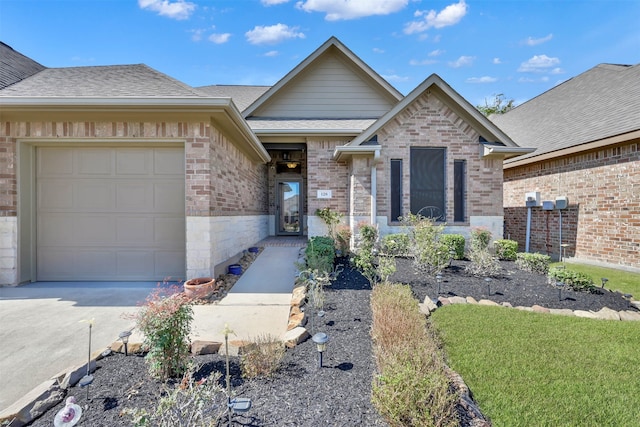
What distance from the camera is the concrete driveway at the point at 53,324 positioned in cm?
283

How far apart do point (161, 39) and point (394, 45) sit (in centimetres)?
857

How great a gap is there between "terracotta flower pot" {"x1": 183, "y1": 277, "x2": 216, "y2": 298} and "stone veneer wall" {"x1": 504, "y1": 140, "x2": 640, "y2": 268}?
10177mm

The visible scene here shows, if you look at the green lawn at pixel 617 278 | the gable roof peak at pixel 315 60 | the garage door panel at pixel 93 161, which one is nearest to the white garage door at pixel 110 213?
the garage door panel at pixel 93 161

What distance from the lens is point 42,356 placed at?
10.2 feet

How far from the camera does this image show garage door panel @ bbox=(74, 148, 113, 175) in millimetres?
5844

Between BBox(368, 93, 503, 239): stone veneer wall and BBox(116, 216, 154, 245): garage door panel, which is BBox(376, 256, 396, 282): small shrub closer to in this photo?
BBox(368, 93, 503, 239): stone veneer wall

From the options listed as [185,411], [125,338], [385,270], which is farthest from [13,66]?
[385,270]

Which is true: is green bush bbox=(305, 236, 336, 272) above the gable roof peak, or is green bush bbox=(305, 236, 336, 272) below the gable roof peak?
below

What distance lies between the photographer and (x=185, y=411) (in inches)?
69.0

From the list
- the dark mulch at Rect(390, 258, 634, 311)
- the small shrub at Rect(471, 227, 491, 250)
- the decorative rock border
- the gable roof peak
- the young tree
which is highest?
the young tree

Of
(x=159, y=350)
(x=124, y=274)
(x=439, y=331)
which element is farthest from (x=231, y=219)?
(x=439, y=331)

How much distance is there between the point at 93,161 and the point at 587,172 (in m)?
12.7

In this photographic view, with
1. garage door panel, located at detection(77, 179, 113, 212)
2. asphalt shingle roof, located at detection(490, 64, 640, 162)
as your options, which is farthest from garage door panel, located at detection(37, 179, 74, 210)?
asphalt shingle roof, located at detection(490, 64, 640, 162)

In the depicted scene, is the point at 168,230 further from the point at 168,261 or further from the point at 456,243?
the point at 456,243
